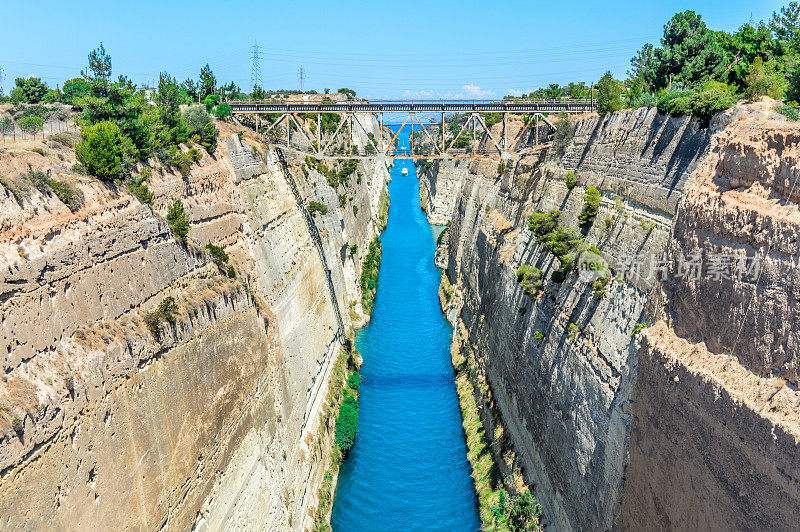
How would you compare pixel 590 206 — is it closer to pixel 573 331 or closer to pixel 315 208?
pixel 573 331

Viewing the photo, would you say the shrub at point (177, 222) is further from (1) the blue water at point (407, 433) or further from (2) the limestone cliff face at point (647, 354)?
(1) the blue water at point (407, 433)

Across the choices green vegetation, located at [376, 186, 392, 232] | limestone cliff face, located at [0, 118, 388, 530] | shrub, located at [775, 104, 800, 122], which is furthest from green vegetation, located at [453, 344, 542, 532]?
green vegetation, located at [376, 186, 392, 232]

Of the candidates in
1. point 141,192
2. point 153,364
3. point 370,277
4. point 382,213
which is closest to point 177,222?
point 141,192

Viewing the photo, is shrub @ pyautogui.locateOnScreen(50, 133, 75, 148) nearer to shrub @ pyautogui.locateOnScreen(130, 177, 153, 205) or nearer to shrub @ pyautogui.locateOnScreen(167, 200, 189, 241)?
shrub @ pyautogui.locateOnScreen(130, 177, 153, 205)

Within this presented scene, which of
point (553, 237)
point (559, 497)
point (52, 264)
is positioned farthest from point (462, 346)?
point (52, 264)

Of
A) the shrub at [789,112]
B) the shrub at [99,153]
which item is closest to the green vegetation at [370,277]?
the shrub at [99,153]
